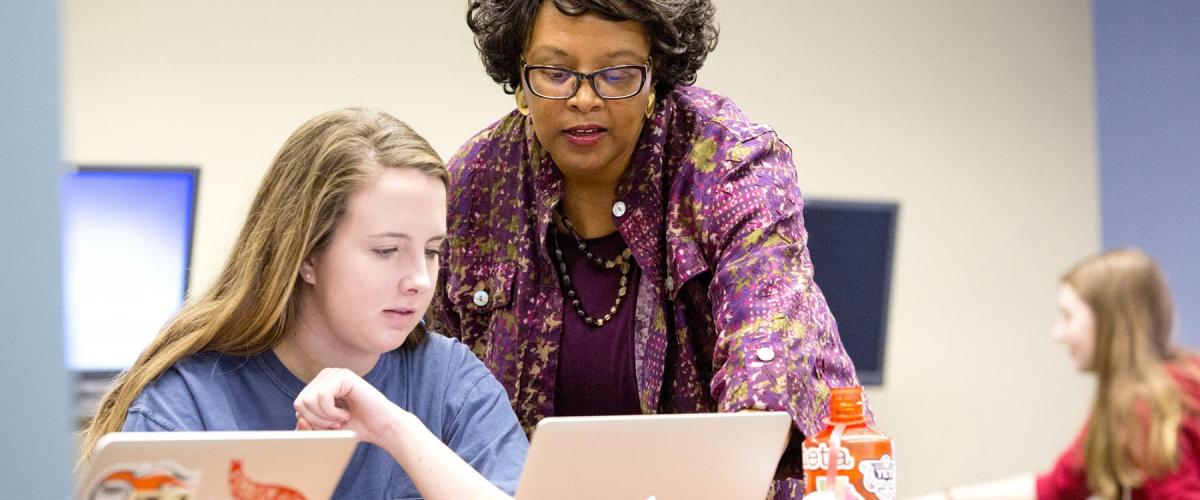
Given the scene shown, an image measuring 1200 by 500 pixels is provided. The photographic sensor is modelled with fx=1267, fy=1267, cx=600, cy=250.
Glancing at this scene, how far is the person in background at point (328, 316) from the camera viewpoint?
1.24 metres

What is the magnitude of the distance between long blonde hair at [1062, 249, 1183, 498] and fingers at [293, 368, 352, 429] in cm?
68

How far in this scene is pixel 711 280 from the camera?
1541 millimetres

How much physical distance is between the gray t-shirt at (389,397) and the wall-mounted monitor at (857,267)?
6.59 feet

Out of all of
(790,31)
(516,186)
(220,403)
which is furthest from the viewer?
(790,31)

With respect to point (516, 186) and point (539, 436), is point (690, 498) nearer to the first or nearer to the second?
point (539, 436)

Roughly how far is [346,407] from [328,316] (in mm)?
185

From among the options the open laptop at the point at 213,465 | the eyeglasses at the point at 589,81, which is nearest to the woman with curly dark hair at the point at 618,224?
the eyeglasses at the point at 589,81

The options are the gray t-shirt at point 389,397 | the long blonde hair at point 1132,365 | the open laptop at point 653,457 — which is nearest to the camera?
the long blonde hair at point 1132,365

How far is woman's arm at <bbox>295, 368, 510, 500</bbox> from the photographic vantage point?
110cm

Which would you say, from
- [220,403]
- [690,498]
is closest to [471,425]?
[220,403]

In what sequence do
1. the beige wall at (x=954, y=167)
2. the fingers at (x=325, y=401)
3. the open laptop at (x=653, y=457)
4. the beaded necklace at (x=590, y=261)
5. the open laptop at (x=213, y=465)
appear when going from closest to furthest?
the open laptop at (x=213, y=465)
the open laptop at (x=653, y=457)
the fingers at (x=325, y=401)
the beaded necklace at (x=590, y=261)
the beige wall at (x=954, y=167)

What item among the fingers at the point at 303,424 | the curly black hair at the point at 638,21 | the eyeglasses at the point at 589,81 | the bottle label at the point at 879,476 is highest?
the curly black hair at the point at 638,21

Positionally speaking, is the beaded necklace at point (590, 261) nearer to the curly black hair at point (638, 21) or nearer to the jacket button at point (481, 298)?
the jacket button at point (481, 298)

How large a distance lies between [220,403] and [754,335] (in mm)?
555
